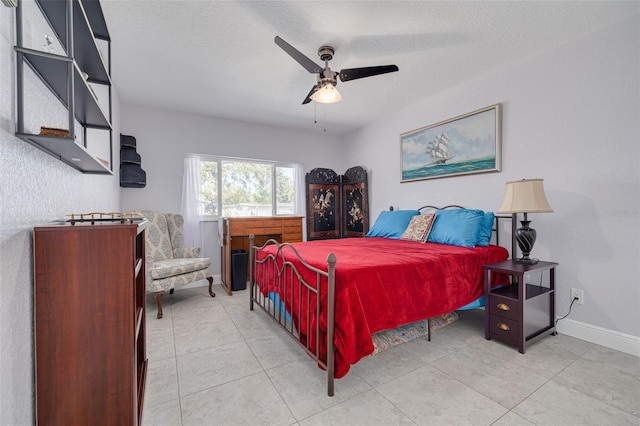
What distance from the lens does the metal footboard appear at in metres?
1.64

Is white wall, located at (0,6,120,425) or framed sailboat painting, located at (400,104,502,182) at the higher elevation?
framed sailboat painting, located at (400,104,502,182)

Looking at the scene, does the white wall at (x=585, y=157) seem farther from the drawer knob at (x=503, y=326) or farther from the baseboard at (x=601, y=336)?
the drawer knob at (x=503, y=326)

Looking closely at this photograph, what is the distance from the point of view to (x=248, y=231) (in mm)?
3963

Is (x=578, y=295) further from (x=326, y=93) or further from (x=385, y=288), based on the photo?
(x=326, y=93)

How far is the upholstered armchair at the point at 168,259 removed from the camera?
300 cm

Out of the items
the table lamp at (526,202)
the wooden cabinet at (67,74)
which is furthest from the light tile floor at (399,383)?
the wooden cabinet at (67,74)

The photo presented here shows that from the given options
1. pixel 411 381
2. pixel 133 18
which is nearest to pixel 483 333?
pixel 411 381

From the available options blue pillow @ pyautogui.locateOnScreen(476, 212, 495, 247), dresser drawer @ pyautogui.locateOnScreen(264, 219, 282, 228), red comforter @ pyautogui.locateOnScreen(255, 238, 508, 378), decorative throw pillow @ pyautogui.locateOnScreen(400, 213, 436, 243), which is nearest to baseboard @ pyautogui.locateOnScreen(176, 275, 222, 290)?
dresser drawer @ pyautogui.locateOnScreen(264, 219, 282, 228)

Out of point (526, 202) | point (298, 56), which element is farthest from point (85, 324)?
point (526, 202)

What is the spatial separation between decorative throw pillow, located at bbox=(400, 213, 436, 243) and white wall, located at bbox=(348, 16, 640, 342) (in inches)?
24.7

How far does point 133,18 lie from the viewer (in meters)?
2.10

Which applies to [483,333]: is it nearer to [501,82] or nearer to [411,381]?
[411,381]

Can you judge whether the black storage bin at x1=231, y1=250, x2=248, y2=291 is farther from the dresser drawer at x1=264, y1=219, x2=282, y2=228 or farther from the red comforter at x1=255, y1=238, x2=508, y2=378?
the red comforter at x1=255, y1=238, x2=508, y2=378

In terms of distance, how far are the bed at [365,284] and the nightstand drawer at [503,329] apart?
0.23 meters
